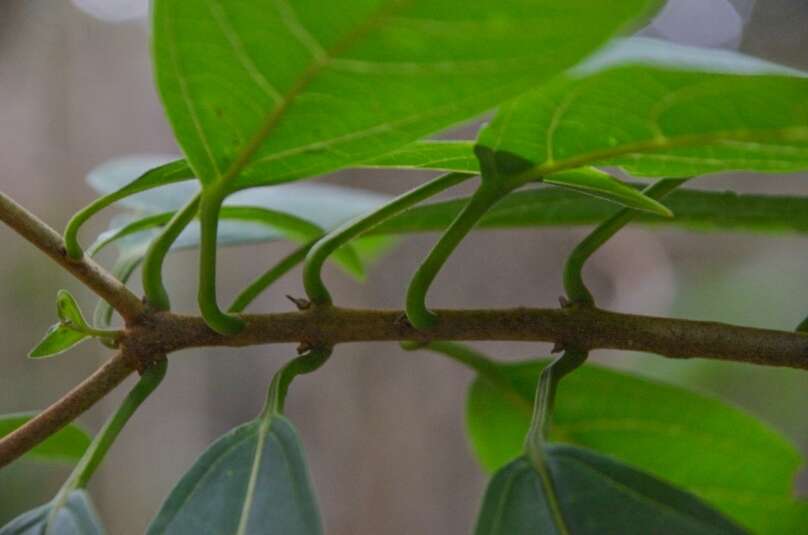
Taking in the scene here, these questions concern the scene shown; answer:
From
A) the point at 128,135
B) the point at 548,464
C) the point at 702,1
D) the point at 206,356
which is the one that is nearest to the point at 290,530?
the point at 548,464

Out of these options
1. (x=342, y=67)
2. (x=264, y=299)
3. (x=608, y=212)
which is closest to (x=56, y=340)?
(x=342, y=67)

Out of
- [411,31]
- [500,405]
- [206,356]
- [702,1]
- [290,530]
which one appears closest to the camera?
[411,31]

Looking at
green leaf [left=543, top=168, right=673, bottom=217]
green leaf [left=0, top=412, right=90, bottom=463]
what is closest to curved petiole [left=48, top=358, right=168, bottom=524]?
green leaf [left=0, top=412, right=90, bottom=463]

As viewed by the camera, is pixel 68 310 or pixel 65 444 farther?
pixel 65 444

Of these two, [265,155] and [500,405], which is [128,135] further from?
[265,155]

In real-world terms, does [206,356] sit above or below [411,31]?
below

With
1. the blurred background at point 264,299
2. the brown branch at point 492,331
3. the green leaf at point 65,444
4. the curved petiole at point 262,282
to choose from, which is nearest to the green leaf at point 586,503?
the brown branch at point 492,331

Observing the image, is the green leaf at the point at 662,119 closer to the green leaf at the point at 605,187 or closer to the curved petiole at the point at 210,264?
the green leaf at the point at 605,187

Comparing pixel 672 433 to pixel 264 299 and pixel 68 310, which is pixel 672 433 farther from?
pixel 264 299
